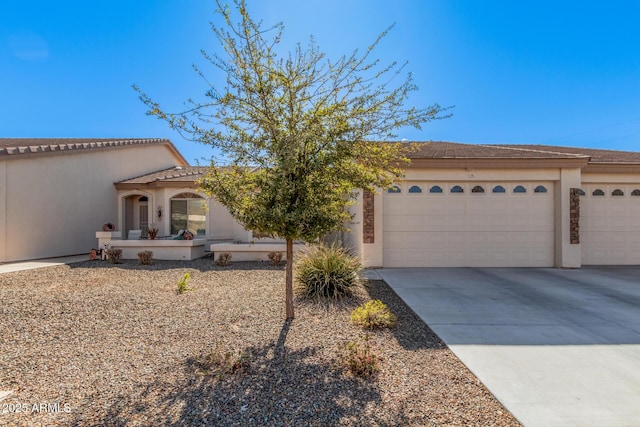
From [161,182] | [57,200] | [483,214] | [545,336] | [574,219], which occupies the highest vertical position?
[161,182]

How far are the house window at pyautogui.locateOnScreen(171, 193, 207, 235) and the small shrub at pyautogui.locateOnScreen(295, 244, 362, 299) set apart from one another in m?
9.06

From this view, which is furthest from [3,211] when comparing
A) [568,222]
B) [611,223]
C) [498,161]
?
[611,223]

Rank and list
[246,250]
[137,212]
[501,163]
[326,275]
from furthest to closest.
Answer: [137,212], [246,250], [501,163], [326,275]

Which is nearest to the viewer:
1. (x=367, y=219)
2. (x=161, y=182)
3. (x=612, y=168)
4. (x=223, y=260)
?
(x=367, y=219)

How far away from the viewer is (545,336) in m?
4.47

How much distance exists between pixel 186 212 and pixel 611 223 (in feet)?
55.7

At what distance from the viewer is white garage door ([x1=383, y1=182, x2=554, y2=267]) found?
9852 millimetres

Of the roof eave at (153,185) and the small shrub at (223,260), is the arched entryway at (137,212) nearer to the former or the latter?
the roof eave at (153,185)

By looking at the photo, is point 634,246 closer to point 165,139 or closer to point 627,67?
point 627,67

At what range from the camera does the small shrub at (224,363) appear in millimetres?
3445

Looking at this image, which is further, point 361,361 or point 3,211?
point 3,211

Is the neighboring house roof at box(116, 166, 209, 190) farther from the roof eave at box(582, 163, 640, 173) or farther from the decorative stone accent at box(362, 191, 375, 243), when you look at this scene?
the roof eave at box(582, 163, 640, 173)

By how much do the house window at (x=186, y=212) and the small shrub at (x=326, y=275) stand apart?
906 cm

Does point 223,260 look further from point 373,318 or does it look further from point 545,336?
point 545,336
